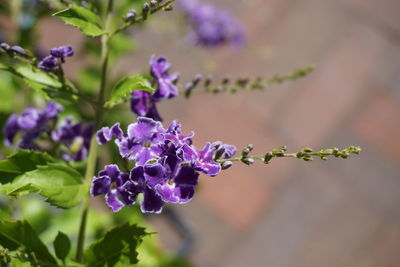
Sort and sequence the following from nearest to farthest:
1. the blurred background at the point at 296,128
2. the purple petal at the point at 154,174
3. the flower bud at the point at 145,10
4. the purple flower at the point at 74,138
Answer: the purple petal at the point at 154,174, the flower bud at the point at 145,10, the purple flower at the point at 74,138, the blurred background at the point at 296,128

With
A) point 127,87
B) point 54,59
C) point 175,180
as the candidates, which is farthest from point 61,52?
point 175,180

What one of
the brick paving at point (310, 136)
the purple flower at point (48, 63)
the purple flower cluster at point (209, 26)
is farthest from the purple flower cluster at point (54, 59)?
the brick paving at point (310, 136)

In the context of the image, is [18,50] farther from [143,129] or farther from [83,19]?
[143,129]

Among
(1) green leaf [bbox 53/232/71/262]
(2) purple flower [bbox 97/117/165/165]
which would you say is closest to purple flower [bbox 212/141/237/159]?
(2) purple flower [bbox 97/117/165/165]

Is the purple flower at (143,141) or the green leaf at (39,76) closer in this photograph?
the purple flower at (143,141)

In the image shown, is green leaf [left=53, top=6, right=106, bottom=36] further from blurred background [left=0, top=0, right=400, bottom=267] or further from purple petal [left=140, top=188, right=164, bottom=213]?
blurred background [left=0, top=0, right=400, bottom=267]

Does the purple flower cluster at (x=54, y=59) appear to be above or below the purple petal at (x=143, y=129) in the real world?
above

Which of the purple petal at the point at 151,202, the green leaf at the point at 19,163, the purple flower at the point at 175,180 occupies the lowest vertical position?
the purple petal at the point at 151,202

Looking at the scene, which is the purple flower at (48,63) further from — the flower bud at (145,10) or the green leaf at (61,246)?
the green leaf at (61,246)
